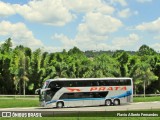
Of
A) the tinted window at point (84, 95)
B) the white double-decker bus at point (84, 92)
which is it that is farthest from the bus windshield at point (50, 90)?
the tinted window at point (84, 95)

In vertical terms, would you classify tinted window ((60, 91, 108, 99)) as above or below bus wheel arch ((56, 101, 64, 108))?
above

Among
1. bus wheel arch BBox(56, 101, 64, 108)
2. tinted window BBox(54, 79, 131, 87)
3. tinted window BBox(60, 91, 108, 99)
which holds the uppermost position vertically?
tinted window BBox(54, 79, 131, 87)

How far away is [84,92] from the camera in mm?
50781

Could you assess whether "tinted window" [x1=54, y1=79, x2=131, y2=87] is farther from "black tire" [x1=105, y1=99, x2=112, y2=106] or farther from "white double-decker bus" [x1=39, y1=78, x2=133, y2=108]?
"black tire" [x1=105, y1=99, x2=112, y2=106]

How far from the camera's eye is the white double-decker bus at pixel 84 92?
4938 cm

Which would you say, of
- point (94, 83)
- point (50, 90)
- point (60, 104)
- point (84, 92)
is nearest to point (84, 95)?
point (84, 92)

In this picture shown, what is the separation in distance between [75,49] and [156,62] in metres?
53.6

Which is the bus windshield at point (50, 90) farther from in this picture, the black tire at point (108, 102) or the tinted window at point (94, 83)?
the black tire at point (108, 102)

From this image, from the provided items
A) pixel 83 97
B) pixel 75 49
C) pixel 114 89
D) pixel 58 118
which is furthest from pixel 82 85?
pixel 75 49

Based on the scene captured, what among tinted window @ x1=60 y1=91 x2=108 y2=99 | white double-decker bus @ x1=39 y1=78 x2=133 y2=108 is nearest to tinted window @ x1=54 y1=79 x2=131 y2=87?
white double-decker bus @ x1=39 y1=78 x2=133 y2=108

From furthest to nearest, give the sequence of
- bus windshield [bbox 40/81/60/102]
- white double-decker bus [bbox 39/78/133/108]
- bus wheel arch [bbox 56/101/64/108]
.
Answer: bus wheel arch [bbox 56/101/64/108] < white double-decker bus [bbox 39/78/133/108] < bus windshield [bbox 40/81/60/102]

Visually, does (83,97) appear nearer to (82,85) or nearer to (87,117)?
(82,85)

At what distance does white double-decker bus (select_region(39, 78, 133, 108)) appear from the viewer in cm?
4938

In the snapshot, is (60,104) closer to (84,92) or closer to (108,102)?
(84,92)
